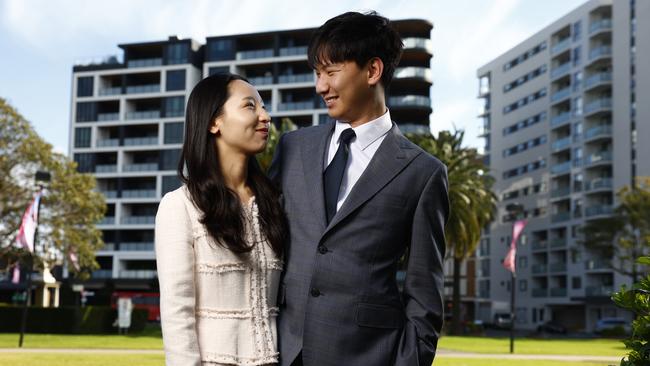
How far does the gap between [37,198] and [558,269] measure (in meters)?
73.1

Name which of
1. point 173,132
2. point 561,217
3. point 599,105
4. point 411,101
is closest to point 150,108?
point 173,132

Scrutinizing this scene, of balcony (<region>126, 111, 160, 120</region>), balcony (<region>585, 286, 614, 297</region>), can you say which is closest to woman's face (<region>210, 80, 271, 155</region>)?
balcony (<region>585, 286, 614, 297</region>)

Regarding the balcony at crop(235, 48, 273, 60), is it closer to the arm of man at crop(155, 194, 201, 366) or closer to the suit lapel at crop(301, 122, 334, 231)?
the suit lapel at crop(301, 122, 334, 231)

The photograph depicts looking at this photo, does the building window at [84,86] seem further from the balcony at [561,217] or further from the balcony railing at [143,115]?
the balcony at [561,217]

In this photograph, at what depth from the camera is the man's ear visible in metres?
4.05

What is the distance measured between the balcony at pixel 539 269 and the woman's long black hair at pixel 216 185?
3685 inches

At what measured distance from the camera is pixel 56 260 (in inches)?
1598

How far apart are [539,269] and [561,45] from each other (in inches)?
950

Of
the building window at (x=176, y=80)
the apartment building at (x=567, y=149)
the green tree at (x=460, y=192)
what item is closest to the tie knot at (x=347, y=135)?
the green tree at (x=460, y=192)

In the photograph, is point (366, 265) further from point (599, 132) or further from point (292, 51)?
point (599, 132)

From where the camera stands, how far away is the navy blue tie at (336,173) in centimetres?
388

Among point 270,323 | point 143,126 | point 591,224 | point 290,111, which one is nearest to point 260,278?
point 270,323

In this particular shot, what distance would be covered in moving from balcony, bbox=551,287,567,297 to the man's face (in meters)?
89.4

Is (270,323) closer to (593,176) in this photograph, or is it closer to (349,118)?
(349,118)
